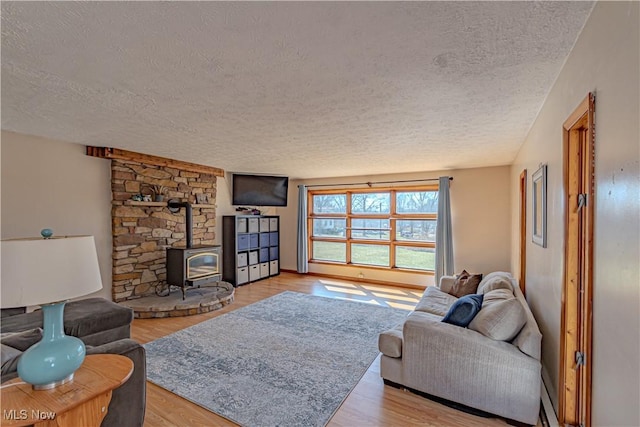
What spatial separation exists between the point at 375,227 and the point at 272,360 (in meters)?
3.93

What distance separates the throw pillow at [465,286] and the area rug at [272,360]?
31.6 inches

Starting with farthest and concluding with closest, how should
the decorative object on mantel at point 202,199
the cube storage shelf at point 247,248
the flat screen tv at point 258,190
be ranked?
the flat screen tv at point 258,190 < the cube storage shelf at point 247,248 < the decorative object on mantel at point 202,199

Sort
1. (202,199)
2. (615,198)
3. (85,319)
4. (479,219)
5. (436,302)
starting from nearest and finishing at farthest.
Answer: (615,198) < (85,319) < (436,302) < (479,219) < (202,199)

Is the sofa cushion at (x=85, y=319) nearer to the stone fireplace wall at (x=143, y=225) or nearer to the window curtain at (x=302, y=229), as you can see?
the stone fireplace wall at (x=143, y=225)

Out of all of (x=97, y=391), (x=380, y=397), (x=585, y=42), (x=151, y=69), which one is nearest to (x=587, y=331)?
(x=585, y=42)

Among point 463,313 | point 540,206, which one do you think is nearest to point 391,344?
point 463,313

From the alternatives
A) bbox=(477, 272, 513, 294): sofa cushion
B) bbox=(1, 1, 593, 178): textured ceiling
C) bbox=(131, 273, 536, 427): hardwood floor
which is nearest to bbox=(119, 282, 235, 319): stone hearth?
bbox=(131, 273, 536, 427): hardwood floor

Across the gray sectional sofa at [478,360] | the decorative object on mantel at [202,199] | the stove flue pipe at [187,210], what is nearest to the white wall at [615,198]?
the gray sectional sofa at [478,360]

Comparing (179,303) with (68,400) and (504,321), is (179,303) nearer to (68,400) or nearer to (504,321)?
(68,400)

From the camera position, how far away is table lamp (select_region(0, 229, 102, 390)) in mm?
1089

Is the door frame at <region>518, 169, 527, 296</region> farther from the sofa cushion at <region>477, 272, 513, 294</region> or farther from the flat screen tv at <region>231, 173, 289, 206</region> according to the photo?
the flat screen tv at <region>231, 173, 289, 206</region>

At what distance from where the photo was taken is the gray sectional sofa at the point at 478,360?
76.3 inches

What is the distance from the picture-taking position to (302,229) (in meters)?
6.68

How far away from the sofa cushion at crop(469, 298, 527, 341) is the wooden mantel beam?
15.4ft
